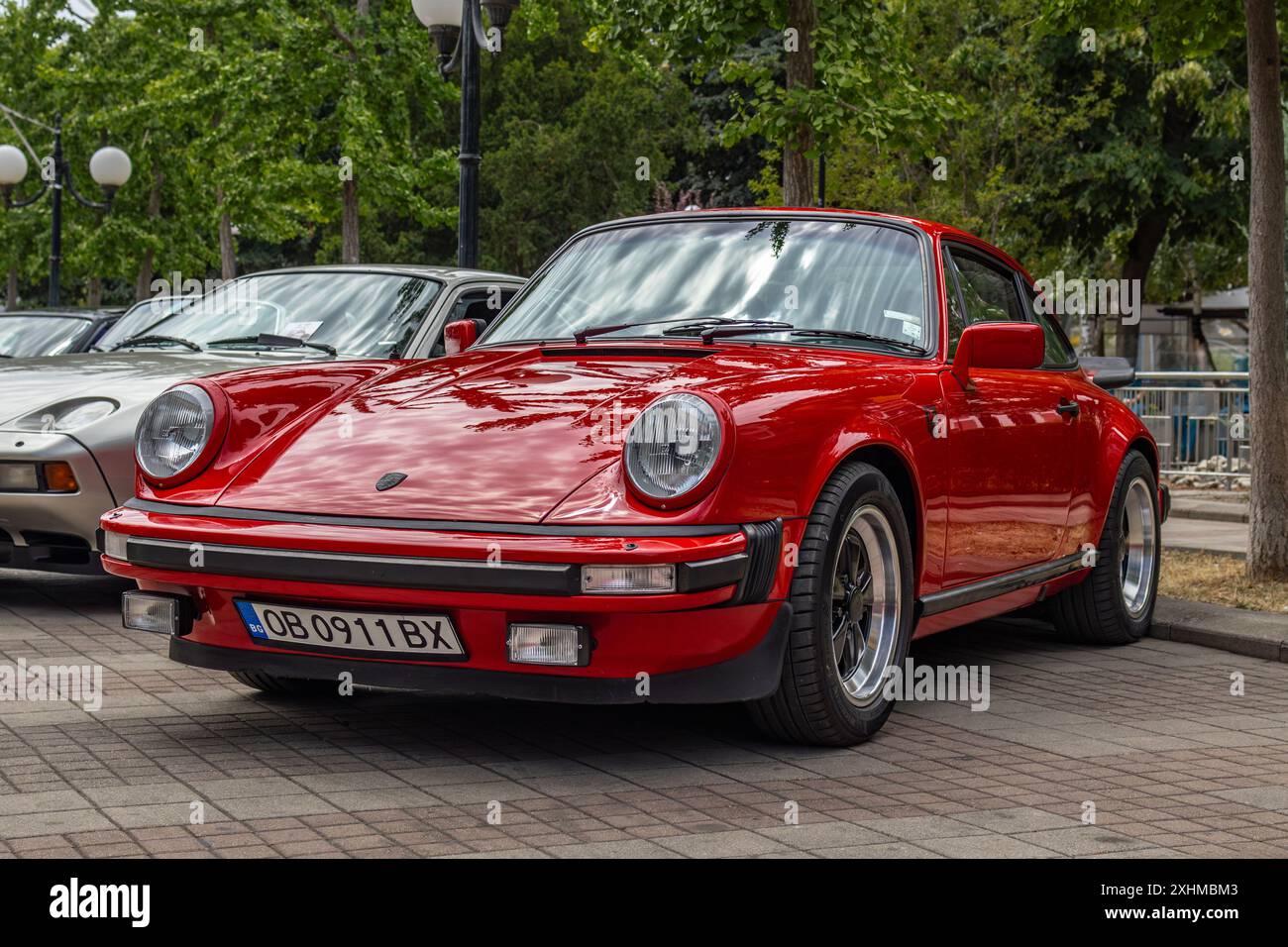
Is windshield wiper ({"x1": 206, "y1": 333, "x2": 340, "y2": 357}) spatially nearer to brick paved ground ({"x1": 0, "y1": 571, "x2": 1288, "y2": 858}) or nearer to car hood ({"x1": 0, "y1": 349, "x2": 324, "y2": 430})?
car hood ({"x1": 0, "y1": 349, "x2": 324, "y2": 430})

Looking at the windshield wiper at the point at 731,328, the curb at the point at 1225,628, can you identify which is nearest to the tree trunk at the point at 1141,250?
the curb at the point at 1225,628

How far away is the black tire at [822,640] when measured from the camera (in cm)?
471

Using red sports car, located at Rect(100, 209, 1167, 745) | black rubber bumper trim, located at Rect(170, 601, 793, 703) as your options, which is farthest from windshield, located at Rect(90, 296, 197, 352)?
black rubber bumper trim, located at Rect(170, 601, 793, 703)

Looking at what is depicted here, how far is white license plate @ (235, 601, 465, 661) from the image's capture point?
14.8 ft

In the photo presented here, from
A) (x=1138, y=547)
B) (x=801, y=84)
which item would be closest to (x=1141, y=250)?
(x=801, y=84)

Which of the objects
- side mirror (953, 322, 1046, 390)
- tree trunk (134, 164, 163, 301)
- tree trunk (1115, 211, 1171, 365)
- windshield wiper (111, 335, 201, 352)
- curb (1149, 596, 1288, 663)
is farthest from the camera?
tree trunk (134, 164, 163, 301)

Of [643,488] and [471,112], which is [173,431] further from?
[471,112]

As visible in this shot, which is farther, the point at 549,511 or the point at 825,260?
the point at 825,260

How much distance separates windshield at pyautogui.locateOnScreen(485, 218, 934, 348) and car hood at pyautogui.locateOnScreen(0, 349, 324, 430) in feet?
6.88

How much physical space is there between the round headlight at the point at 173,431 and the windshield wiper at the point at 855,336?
1.90 meters

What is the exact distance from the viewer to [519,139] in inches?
1694
